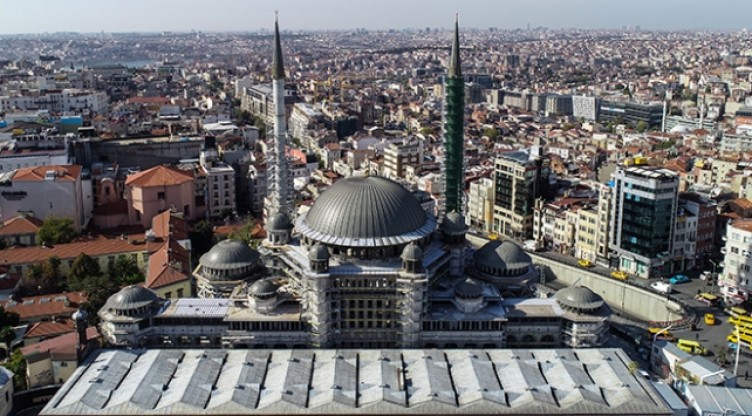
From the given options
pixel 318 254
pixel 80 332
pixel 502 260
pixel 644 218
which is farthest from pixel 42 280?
pixel 644 218

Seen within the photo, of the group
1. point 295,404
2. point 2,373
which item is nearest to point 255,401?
point 295,404

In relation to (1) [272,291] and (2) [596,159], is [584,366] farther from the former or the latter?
(2) [596,159]

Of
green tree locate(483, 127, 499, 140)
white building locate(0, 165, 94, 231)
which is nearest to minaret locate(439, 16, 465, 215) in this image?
white building locate(0, 165, 94, 231)

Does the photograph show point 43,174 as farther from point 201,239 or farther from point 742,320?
point 742,320

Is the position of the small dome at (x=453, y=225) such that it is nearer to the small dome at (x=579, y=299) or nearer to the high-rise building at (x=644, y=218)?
the small dome at (x=579, y=299)

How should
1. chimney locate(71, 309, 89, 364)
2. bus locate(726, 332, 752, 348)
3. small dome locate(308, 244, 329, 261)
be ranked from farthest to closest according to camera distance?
bus locate(726, 332, 752, 348)
small dome locate(308, 244, 329, 261)
chimney locate(71, 309, 89, 364)

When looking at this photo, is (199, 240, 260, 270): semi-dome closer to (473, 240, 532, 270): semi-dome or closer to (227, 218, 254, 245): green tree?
(227, 218, 254, 245): green tree

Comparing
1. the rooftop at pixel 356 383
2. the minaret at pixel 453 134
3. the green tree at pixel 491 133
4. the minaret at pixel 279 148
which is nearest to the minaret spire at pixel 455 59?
the minaret at pixel 453 134
